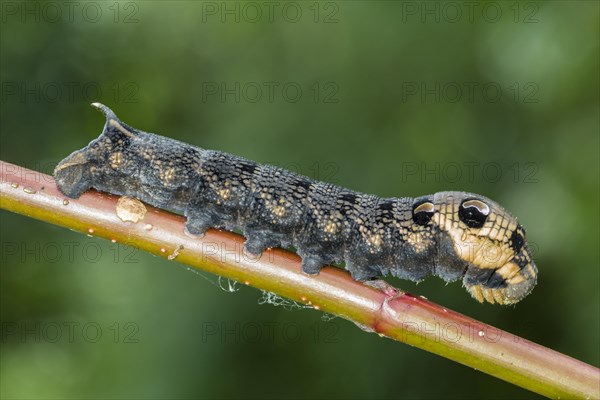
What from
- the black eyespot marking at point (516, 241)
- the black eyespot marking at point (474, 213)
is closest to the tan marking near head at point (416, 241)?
the black eyespot marking at point (474, 213)

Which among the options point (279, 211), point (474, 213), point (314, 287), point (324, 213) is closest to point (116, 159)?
point (279, 211)

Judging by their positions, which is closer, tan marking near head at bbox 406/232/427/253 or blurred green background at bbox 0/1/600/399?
tan marking near head at bbox 406/232/427/253

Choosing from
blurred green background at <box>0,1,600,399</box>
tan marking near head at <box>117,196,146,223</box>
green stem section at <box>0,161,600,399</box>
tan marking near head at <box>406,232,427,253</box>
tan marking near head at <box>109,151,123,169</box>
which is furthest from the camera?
blurred green background at <box>0,1,600,399</box>

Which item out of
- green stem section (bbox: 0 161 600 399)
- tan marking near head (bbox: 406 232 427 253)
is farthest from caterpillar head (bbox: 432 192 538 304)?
green stem section (bbox: 0 161 600 399)

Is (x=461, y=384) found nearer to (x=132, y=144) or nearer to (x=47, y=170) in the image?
(x=132, y=144)

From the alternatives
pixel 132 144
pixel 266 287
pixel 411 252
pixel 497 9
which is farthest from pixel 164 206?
pixel 497 9

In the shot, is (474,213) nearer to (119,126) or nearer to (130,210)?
(130,210)

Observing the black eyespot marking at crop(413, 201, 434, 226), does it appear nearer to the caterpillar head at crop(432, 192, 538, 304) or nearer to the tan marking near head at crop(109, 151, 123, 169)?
the caterpillar head at crop(432, 192, 538, 304)
